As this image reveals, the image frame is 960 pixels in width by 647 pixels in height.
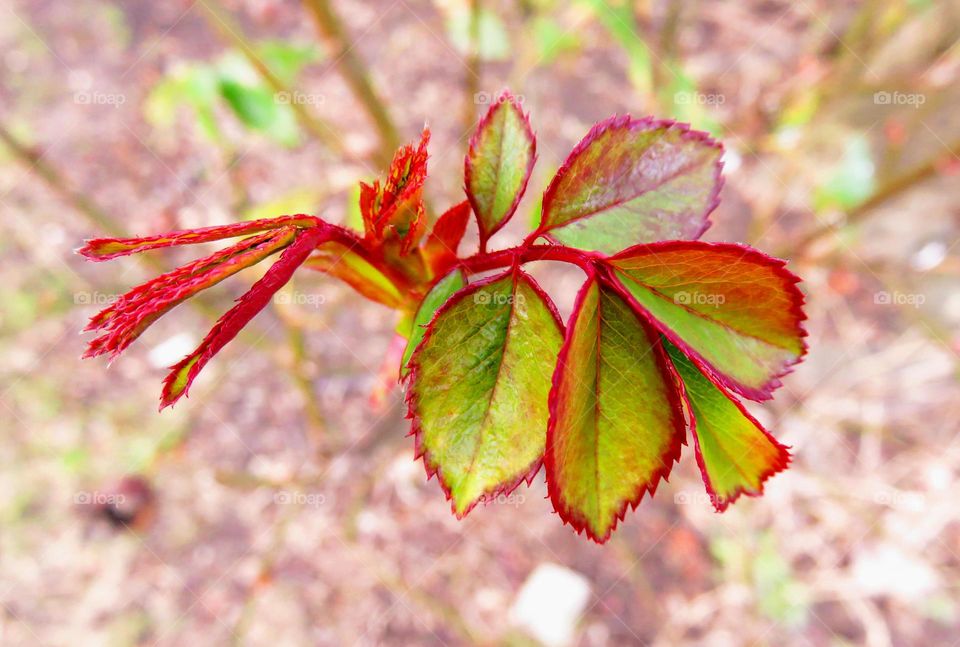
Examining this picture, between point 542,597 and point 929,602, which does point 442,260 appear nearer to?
point 542,597

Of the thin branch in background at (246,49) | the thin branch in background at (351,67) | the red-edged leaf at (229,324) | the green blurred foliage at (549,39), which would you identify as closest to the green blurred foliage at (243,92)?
the thin branch in background at (246,49)

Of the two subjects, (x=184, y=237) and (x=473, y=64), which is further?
(x=473, y=64)

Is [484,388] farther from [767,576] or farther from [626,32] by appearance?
[767,576]

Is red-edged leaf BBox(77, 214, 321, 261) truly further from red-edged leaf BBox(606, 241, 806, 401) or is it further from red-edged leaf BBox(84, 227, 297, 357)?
red-edged leaf BBox(606, 241, 806, 401)

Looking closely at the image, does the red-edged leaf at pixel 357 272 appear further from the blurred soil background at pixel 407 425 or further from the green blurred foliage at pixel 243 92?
the blurred soil background at pixel 407 425

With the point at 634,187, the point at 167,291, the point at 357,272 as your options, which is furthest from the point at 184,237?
the point at 634,187

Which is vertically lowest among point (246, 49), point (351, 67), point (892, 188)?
point (892, 188)

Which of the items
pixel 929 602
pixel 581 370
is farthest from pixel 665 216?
pixel 929 602
